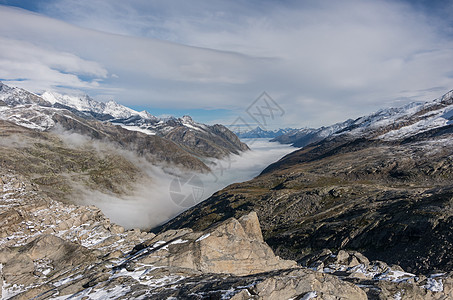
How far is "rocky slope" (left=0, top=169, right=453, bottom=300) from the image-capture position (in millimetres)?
20391

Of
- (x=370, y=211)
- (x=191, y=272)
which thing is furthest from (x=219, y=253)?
(x=370, y=211)

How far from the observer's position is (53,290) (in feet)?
88.9

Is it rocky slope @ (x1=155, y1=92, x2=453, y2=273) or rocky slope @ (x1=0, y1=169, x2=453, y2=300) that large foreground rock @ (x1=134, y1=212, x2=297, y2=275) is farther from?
rocky slope @ (x1=155, y1=92, x2=453, y2=273)

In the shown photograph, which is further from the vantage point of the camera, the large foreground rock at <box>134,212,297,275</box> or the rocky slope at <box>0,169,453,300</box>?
the large foreground rock at <box>134,212,297,275</box>

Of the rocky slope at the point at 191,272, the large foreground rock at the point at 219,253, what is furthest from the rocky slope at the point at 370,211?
the large foreground rock at the point at 219,253

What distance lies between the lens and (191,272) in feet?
93.9

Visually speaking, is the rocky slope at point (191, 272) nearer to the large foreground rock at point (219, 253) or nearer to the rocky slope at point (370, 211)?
the large foreground rock at point (219, 253)

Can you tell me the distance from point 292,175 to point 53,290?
16523cm

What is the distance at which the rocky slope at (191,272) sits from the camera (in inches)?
803

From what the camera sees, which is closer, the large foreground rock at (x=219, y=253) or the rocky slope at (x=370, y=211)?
the large foreground rock at (x=219, y=253)

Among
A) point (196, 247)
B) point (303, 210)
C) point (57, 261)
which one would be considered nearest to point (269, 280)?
point (196, 247)

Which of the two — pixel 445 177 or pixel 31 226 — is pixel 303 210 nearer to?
pixel 445 177

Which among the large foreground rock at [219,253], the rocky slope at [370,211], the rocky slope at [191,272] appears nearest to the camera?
the rocky slope at [191,272]

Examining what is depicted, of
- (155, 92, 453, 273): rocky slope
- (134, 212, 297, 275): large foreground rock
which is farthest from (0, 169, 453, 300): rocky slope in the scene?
Answer: (155, 92, 453, 273): rocky slope
